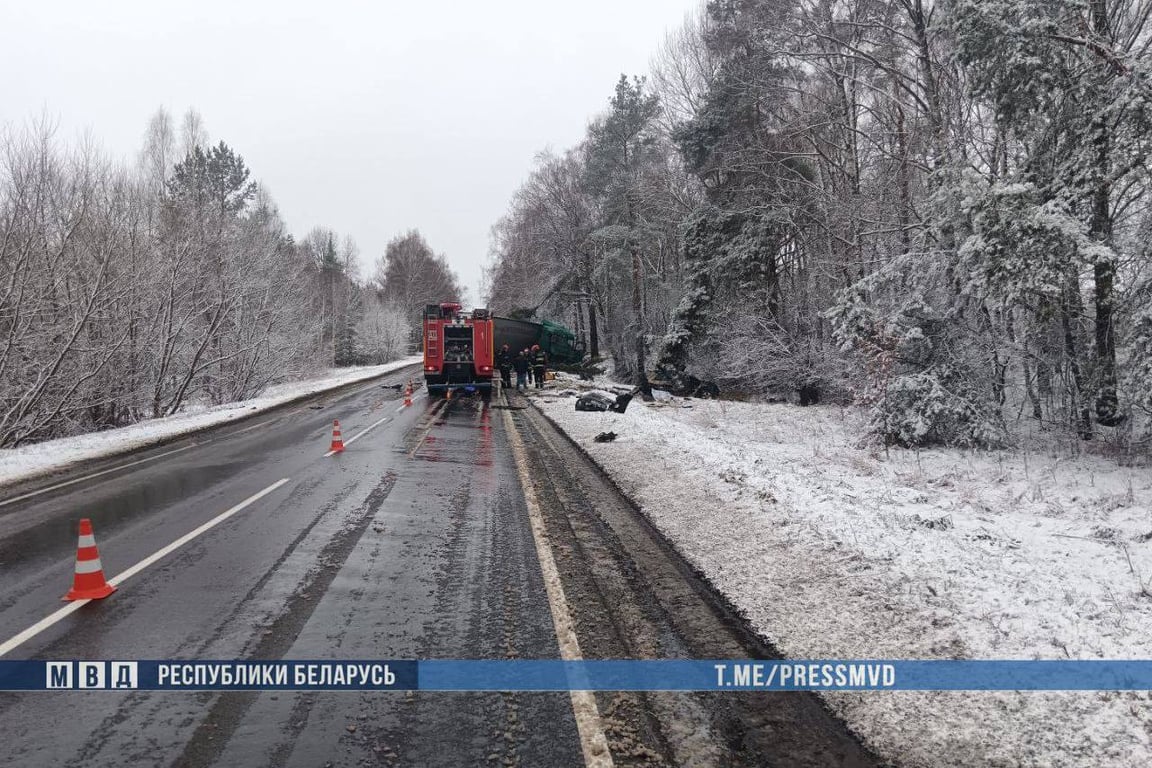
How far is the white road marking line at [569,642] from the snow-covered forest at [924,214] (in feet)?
28.5

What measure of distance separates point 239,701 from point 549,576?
2664 mm

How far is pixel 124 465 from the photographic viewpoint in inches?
481

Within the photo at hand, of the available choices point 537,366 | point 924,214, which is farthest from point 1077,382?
point 537,366

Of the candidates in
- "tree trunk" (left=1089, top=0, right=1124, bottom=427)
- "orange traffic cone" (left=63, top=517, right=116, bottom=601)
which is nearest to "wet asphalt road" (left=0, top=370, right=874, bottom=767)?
"orange traffic cone" (left=63, top=517, right=116, bottom=601)

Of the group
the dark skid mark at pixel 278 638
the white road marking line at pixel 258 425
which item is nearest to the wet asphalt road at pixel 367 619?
the dark skid mark at pixel 278 638

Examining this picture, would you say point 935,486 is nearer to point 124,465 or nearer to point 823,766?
point 823,766

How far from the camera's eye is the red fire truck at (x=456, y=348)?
26.4 metres

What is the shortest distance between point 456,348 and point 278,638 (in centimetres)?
2265

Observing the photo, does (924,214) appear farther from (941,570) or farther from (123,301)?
(123,301)

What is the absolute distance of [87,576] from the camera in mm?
5301

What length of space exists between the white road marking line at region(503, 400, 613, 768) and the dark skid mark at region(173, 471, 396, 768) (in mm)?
1787

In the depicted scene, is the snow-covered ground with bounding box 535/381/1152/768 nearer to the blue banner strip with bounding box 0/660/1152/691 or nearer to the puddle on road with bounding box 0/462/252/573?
the blue banner strip with bounding box 0/660/1152/691

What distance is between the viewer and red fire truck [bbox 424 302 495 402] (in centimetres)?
2641

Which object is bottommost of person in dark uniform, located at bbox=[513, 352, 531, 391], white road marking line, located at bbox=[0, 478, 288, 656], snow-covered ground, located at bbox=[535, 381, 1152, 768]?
snow-covered ground, located at bbox=[535, 381, 1152, 768]
